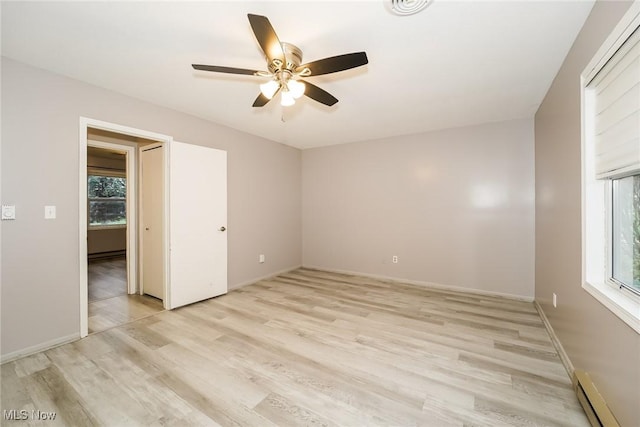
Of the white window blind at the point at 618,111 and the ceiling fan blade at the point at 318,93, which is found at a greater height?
the ceiling fan blade at the point at 318,93

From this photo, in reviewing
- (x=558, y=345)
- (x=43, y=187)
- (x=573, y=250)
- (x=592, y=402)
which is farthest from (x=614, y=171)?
(x=43, y=187)

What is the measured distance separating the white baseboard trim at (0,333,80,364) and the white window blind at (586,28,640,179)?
4.31 m

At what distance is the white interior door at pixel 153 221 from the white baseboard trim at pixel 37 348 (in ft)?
3.45

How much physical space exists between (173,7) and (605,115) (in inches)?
107

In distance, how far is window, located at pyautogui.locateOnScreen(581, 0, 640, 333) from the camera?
4.04 feet

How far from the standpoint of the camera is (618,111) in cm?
136

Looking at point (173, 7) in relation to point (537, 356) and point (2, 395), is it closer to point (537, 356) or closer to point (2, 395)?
point (2, 395)

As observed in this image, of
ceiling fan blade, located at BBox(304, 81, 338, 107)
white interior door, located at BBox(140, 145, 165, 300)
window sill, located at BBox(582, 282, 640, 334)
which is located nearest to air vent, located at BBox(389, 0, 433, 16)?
ceiling fan blade, located at BBox(304, 81, 338, 107)

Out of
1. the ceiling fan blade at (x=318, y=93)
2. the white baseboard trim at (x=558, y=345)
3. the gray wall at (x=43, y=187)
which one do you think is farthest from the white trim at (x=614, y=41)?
the gray wall at (x=43, y=187)

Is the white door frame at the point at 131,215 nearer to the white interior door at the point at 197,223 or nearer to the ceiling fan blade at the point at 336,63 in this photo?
the white interior door at the point at 197,223

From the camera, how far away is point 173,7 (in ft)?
5.15

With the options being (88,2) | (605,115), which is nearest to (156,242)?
(88,2)

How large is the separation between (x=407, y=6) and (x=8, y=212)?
340 centimetres

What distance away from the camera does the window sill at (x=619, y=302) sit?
1164mm
